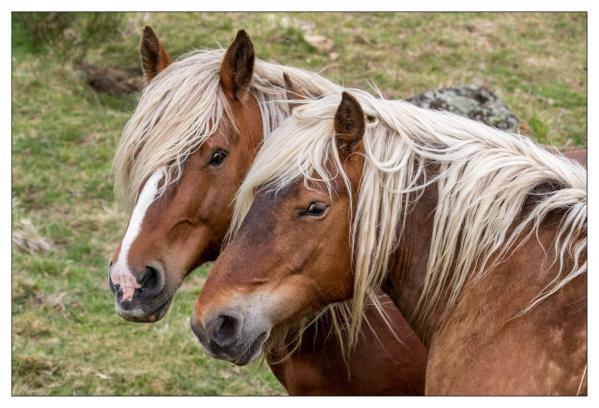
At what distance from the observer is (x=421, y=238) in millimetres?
3174

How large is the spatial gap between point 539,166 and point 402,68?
7.62 m

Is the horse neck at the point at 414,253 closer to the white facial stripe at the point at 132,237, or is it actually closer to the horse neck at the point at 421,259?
the horse neck at the point at 421,259

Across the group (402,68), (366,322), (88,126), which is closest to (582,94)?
(402,68)

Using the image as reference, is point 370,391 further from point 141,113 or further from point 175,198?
point 141,113

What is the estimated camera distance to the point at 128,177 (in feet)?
12.9

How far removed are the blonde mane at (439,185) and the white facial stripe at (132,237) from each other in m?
0.51

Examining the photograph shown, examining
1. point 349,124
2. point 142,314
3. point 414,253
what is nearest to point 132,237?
point 142,314

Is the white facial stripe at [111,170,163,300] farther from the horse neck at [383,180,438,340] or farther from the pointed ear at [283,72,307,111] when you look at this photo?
the horse neck at [383,180,438,340]

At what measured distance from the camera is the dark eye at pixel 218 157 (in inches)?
147

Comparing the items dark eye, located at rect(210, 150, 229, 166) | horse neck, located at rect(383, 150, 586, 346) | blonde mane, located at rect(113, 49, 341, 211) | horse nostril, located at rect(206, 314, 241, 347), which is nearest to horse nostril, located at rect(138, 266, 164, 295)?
blonde mane, located at rect(113, 49, 341, 211)

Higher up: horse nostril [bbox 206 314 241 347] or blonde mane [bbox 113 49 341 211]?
blonde mane [bbox 113 49 341 211]

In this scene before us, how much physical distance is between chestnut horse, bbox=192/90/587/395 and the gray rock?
4435 millimetres

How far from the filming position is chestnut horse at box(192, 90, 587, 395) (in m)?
2.89

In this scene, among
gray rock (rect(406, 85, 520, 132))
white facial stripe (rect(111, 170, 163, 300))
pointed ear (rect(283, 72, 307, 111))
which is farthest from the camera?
gray rock (rect(406, 85, 520, 132))
